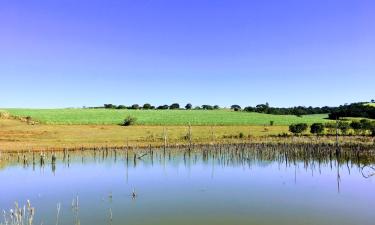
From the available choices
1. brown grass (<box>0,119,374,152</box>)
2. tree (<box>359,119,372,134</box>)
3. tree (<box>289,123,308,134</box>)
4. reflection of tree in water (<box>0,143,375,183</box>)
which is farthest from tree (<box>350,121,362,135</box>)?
reflection of tree in water (<box>0,143,375,183</box>)

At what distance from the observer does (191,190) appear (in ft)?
63.9

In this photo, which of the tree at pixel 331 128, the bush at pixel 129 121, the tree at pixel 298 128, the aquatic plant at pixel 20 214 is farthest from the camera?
the bush at pixel 129 121

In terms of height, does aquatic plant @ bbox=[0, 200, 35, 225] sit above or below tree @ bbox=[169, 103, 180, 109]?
below

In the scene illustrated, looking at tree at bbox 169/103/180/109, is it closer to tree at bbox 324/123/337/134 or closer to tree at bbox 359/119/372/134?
tree at bbox 324/123/337/134

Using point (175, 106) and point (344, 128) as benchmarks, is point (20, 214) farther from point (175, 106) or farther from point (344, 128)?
point (175, 106)

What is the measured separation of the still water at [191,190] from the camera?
14.0 m

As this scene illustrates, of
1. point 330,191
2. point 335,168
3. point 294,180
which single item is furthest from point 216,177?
point 335,168

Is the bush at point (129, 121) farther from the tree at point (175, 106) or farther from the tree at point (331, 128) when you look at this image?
the tree at point (175, 106)

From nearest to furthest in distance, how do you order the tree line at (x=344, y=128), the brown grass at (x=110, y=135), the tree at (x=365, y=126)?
the brown grass at (x=110, y=135) → the tree at (x=365, y=126) → the tree line at (x=344, y=128)

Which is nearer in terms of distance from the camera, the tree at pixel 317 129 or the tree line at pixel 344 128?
the tree line at pixel 344 128

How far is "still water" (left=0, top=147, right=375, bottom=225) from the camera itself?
46.0 ft

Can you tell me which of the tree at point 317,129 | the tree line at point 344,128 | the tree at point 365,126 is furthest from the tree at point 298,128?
the tree at point 365,126

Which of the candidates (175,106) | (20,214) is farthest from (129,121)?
(20,214)

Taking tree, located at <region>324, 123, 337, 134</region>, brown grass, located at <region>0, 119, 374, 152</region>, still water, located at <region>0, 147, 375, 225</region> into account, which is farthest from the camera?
tree, located at <region>324, 123, 337, 134</region>
